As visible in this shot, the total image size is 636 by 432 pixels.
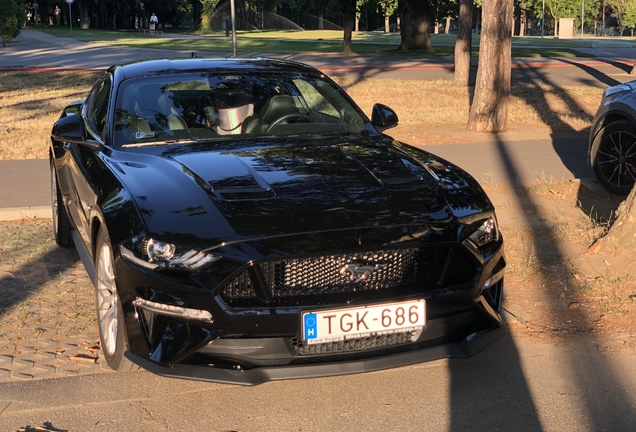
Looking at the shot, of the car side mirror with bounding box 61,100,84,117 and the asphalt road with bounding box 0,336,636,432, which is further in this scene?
the car side mirror with bounding box 61,100,84,117

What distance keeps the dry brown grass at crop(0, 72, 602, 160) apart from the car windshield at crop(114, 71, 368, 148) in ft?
20.7

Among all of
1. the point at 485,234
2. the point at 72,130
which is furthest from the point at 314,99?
the point at 485,234

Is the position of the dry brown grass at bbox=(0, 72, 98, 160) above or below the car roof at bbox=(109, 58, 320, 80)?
below

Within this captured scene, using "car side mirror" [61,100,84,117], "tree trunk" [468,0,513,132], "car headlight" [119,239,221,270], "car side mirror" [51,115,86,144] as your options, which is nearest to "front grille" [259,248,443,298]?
"car headlight" [119,239,221,270]

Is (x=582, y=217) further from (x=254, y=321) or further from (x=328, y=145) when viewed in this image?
(x=254, y=321)

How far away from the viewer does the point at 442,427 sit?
3736 mm

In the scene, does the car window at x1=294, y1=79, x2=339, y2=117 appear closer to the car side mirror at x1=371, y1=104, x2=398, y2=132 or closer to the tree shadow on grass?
the car side mirror at x1=371, y1=104, x2=398, y2=132

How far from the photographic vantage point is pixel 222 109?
17.7 ft

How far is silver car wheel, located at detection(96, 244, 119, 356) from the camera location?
412cm

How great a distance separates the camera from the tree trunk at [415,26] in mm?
38938

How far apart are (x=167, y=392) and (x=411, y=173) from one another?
1712 mm

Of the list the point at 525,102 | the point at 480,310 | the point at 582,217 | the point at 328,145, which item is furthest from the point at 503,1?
the point at 480,310

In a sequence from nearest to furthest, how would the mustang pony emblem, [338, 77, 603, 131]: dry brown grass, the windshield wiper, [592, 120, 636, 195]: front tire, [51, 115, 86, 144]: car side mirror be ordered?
the mustang pony emblem
the windshield wiper
[51, 115, 86, 144]: car side mirror
[592, 120, 636, 195]: front tire
[338, 77, 603, 131]: dry brown grass

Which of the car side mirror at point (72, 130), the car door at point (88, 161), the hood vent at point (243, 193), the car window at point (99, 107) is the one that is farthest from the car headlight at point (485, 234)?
the car side mirror at point (72, 130)
